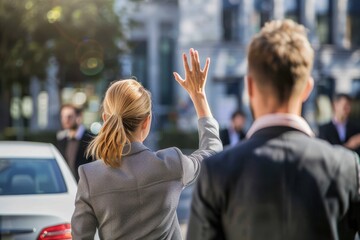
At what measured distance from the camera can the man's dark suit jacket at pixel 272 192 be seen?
224 centimetres

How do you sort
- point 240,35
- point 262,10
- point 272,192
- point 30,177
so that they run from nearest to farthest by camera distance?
point 272,192 → point 30,177 → point 262,10 → point 240,35

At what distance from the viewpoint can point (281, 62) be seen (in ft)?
7.57

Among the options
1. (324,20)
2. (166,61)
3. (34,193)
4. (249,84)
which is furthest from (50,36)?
(249,84)

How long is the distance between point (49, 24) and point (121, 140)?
19.8 metres

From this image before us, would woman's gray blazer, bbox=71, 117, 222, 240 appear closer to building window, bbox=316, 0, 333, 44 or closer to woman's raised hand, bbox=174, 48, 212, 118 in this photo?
woman's raised hand, bbox=174, 48, 212, 118

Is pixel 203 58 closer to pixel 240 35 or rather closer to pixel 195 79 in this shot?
pixel 240 35

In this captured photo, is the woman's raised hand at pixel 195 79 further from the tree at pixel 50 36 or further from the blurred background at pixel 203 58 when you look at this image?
the blurred background at pixel 203 58

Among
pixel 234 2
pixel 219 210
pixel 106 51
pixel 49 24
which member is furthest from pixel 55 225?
pixel 234 2

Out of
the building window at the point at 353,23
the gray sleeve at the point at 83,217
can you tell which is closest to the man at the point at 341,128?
the gray sleeve at the point at 83,217

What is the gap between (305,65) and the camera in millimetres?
2328

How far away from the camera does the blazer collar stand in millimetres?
3369

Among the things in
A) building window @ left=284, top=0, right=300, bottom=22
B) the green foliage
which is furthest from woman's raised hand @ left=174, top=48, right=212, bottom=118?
building window @ left=284, top=0, right=300, bottom=22

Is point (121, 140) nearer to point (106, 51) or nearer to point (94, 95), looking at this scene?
point (106, 51)

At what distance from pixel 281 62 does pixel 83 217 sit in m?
1.35
